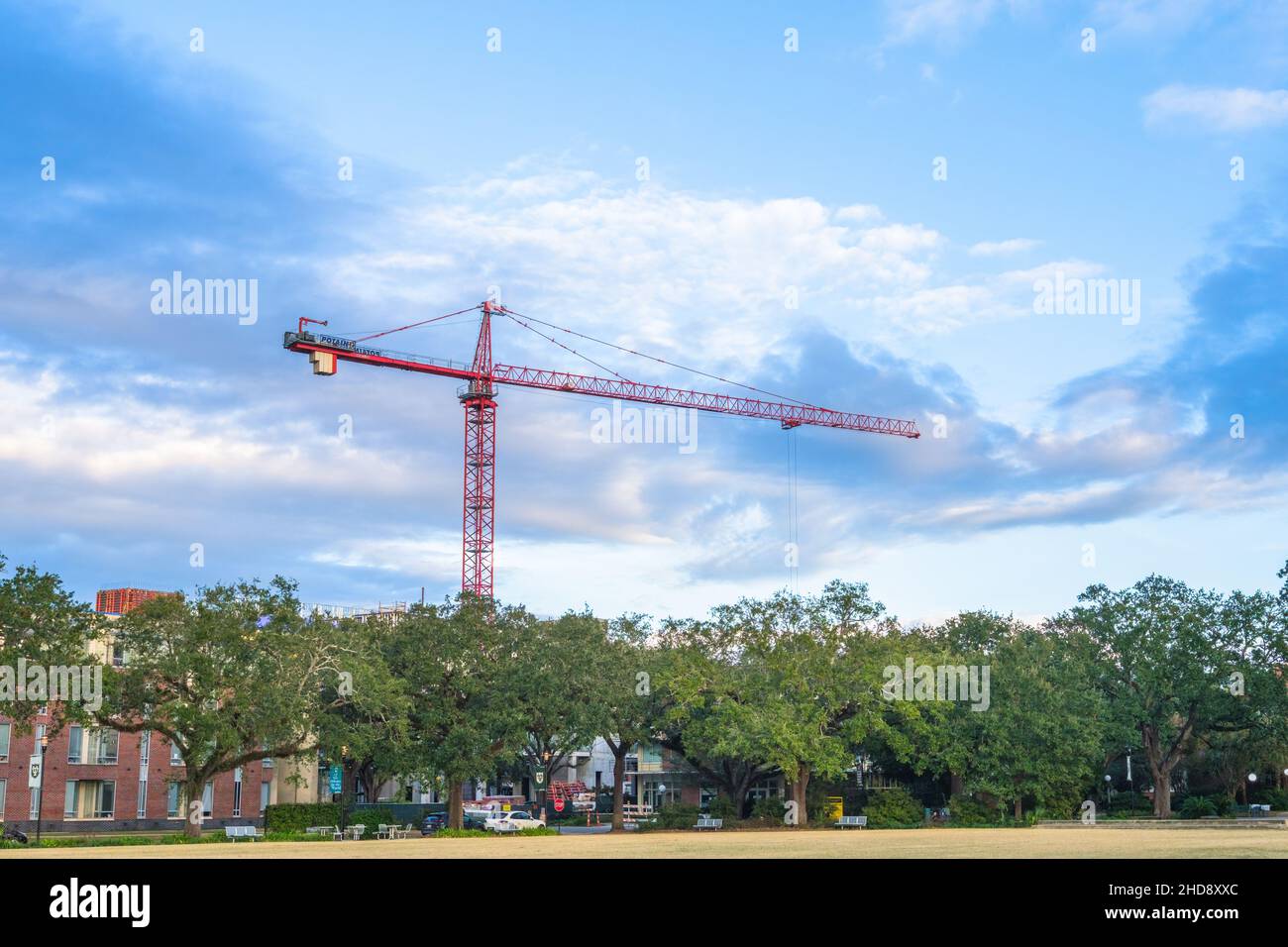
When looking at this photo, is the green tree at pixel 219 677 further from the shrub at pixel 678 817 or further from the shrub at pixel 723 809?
the shrub at pixel 723 809

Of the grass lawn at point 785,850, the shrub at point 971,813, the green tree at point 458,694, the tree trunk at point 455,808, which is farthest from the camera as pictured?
the shrub at point 971,813

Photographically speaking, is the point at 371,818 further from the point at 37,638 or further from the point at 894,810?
the point at 894,810

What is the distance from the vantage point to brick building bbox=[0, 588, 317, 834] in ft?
242

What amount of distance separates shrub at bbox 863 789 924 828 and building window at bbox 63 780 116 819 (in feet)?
156

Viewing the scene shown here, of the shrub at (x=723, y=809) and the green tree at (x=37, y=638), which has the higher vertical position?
the green tree at (x=37, y=638)

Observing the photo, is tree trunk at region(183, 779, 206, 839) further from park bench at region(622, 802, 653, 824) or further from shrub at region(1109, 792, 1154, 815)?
shrub at region(1109, 792, 1154, 815)

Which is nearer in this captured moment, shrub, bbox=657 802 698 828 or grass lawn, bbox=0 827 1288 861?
grass lawn, bbox=0 827 1288 861

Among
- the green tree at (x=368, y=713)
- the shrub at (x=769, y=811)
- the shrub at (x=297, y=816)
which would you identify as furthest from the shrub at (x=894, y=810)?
the shrub at (x=297, y=816)

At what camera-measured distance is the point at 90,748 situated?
3098 inches

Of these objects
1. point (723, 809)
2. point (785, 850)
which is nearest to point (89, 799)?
point (723, 809)

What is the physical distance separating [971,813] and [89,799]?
54028mm

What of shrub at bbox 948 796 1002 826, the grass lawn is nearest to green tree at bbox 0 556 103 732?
the grass lawn

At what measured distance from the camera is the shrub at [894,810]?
70.1 metres
